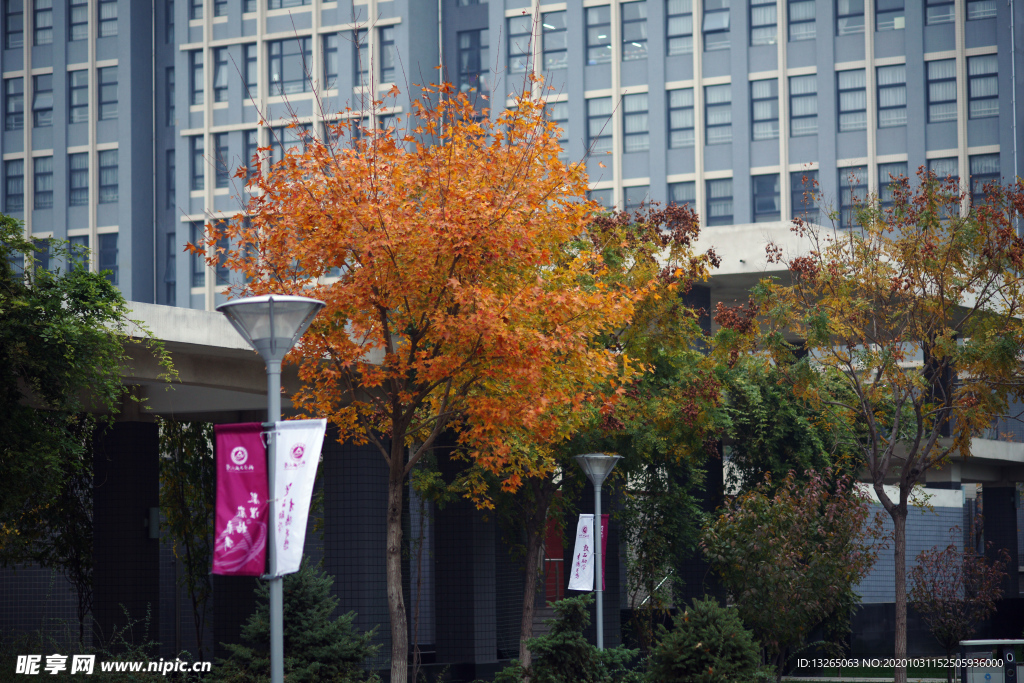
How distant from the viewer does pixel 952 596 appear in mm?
28062

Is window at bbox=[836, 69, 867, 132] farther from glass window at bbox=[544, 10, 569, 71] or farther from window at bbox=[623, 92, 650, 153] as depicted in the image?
glass window at bbox=[544, 10, 569, 71]

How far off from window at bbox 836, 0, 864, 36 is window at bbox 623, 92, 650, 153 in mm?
8389

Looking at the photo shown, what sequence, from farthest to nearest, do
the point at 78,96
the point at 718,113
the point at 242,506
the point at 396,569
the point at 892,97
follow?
1. the point at 78,96
2. the point at 718,113
3. the point at 892,97
4. the point at 396,569
5. the point at 242,506

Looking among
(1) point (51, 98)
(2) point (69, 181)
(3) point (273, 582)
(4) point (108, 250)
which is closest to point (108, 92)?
(1) point (51, 98)

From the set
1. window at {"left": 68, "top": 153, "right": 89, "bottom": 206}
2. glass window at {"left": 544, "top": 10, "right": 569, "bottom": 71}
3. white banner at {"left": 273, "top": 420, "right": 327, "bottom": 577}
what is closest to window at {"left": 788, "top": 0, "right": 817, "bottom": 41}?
glass window at {"left": 544, "top": 10, "right": 569, "bottom": 71}

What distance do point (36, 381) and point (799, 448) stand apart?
15705 mm

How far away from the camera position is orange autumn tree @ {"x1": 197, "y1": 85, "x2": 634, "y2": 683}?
14.3m

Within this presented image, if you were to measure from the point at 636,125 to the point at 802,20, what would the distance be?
796 centimetres

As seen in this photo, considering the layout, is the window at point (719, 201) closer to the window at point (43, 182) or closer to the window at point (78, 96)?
the window at point (78, 96)

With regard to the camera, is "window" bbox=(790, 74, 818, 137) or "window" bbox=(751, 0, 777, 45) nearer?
"window" bbox=(790, 74, 818, 137)

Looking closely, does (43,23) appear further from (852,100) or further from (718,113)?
(852,100)

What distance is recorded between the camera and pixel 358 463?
20.5 meters

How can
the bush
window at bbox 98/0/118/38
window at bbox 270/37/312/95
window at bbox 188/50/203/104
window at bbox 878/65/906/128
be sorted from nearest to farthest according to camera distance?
the bush < window at bbox 878/65/906/128 < window at bbox 270/37/312/95 < window at bbox 188/50/203/104 < window at bbox 98/0/118/38

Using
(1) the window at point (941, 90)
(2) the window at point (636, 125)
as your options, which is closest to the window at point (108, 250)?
(2) the window at point (636, 125)
